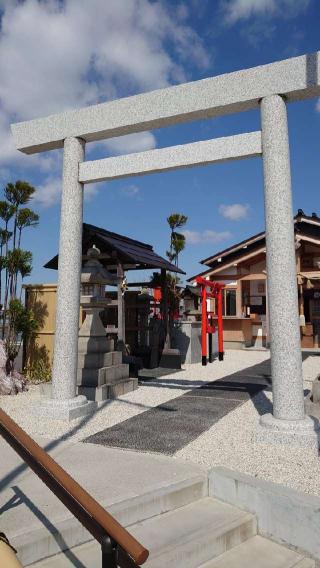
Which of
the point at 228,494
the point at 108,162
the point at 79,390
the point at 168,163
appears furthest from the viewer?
the point at 79,390

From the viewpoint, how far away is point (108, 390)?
7.07 m

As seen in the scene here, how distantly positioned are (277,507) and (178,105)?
4983 millimetres

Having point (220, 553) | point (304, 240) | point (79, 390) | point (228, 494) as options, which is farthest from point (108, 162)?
point (304, 240)

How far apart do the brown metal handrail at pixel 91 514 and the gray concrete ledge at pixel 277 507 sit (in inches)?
64.3

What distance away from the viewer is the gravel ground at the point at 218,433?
3.72 metres

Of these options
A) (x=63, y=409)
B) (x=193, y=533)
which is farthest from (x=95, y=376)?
(x=193, y=533)

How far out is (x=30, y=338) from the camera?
32.4 ft

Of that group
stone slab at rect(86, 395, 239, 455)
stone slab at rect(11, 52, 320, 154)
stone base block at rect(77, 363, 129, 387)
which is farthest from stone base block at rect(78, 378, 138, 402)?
stone slab at rect(11, 52, 320, 154)

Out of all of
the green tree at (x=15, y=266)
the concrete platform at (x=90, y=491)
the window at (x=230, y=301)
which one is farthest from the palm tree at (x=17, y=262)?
the window at (x=230, y=301)

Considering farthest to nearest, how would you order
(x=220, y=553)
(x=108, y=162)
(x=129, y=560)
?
(x=108, y=162)
(x=220, y=553)
(x=129, y=560)

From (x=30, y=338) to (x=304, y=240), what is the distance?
40.3 feet

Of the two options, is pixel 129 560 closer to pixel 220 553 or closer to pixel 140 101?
pixel 220 553

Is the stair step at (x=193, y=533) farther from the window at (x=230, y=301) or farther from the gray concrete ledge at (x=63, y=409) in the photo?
the window at (x=230, y=301)

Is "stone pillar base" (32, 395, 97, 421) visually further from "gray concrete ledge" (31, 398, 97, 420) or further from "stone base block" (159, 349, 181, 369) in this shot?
"stone base block" (159, 349, 181, 369)
